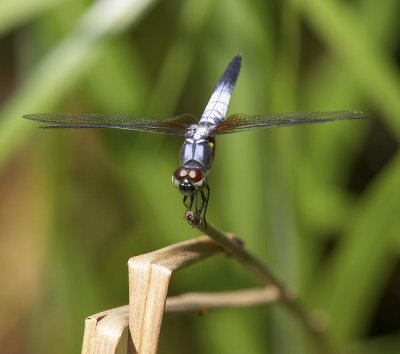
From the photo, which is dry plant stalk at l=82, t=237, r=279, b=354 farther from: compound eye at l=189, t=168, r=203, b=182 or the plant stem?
compound eye at l=189, t=168, r=203, b=182

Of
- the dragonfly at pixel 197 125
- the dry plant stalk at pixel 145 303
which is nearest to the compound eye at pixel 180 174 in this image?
the dragonfly at pixel 197 125

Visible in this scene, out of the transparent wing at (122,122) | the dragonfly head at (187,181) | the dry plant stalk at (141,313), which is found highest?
the transparent wing at (122,122)

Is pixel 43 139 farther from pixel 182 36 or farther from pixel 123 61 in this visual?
pixel 182 36

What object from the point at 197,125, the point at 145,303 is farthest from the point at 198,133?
the point at 145,303

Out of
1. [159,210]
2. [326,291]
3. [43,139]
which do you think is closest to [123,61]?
[43,139]

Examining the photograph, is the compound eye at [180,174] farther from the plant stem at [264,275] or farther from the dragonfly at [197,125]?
the plant stem at [264,275]

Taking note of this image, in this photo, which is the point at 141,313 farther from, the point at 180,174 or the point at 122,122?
the point at 122,122

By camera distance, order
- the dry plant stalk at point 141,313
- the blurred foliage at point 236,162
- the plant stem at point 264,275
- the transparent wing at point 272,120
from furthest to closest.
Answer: the blurred foliage at point 236,162
the transparent wing at point 272,120
the plant stem at point 264,275
the dry plant stalk at point 141,313

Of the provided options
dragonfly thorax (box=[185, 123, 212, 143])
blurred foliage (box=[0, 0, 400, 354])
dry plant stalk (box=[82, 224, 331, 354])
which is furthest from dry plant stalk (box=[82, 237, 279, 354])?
blurred foliage (box=[0, 0, 400, 354])
